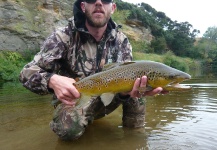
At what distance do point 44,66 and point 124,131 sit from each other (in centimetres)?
157

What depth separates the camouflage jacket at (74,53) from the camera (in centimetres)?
348

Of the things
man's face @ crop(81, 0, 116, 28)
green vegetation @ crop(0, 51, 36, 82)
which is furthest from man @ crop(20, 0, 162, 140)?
green vegetation @ crop(0, 51, 36, 82)

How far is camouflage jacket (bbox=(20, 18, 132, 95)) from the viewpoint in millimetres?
3475

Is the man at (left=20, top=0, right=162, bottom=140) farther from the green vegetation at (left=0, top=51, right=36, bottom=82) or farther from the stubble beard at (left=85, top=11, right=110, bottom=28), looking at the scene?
the green vegetation at (left=0, top=51, right=36, bottom=82)

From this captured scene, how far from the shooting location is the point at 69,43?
383 centimetres

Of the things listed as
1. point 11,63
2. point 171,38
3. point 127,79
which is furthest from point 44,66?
point 171,38

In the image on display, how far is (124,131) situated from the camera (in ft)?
13.5

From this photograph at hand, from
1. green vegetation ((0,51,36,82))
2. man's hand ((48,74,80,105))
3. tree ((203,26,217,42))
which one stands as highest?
tree ((203,26,217,42))

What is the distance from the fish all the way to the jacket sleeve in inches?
22.1

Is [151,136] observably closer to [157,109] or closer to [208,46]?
[157,109]

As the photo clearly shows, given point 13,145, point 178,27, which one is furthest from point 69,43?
point 178,27

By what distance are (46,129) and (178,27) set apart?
56.4 m

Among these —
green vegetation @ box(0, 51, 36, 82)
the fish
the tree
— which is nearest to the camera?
the fish

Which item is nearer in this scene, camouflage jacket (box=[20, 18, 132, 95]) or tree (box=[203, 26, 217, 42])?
camouflage jacket (box=[20, 18, 132, 95])
